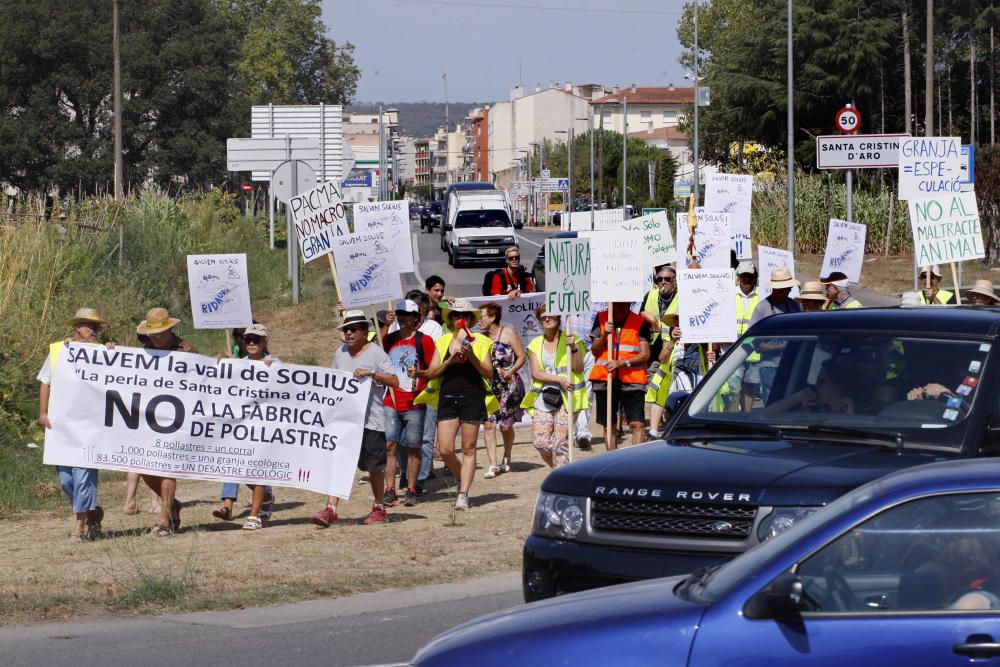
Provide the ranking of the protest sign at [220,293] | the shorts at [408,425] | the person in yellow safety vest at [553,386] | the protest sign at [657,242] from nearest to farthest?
the shorts at [408,425]
the person in yellow safety vest at [553,386]
the protest sign at [220,293]
the protest sign at [657,242]

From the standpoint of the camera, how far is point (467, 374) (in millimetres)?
12633

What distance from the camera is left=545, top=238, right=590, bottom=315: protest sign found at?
13.4 meters

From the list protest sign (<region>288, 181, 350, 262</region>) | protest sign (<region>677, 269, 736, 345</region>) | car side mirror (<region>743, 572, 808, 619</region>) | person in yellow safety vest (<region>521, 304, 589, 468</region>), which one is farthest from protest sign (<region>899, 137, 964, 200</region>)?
car side mirror (<region>743, 572, 808, 619</region>)

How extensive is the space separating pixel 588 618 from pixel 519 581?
18.2 feet

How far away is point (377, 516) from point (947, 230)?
8.48 meters

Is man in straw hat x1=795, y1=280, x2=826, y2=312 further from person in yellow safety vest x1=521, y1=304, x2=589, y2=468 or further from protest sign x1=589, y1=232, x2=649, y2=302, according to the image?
person in yellow safety vest x1=521, y1=304, x2=589, y2=468

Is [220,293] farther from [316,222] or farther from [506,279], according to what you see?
[506,279]

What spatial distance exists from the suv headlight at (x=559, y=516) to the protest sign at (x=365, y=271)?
8283 mm

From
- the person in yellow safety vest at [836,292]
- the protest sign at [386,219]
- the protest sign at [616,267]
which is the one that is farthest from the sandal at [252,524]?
the person in yellow safety vest at [836,292]

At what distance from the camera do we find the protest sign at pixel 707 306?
47.1ft

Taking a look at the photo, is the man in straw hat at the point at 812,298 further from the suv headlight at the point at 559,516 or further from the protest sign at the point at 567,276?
the suv headlight at the point at 559,516

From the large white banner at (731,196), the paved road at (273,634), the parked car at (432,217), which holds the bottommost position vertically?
the paved road at (273,634)

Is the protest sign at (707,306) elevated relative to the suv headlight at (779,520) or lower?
elevated

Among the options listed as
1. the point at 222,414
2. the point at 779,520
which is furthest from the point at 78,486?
the point at 779,520
